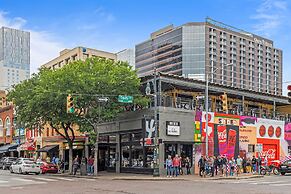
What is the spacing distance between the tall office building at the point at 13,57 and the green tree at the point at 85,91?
71.5ft

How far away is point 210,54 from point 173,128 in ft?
392

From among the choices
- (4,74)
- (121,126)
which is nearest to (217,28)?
(4,74)

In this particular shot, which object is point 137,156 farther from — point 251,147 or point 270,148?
point 270,148

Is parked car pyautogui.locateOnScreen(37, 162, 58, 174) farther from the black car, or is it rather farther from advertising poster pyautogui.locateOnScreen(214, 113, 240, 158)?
the black car

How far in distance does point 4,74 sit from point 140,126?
3633 cm

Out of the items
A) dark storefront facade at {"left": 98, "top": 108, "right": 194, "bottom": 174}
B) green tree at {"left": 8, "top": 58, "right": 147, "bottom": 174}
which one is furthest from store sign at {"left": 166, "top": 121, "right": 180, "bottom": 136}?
green tree at {"left": 8, "top": 58, "right": 147, "bottom": 174}

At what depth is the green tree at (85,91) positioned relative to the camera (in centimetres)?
3569

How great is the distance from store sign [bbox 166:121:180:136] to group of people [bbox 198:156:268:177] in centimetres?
334

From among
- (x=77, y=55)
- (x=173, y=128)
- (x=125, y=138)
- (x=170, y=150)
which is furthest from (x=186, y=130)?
(x=77, y=55)

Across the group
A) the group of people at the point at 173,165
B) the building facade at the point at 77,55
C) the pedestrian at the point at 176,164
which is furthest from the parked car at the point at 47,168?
the building facade at the point at 77,55

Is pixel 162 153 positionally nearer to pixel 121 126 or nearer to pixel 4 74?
pixel 121 126

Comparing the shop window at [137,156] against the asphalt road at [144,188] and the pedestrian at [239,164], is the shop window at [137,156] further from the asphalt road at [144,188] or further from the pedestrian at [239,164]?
the asphalt road at [144,188]

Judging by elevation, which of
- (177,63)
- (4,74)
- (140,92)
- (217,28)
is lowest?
(140,92)

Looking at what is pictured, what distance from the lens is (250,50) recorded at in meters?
169
